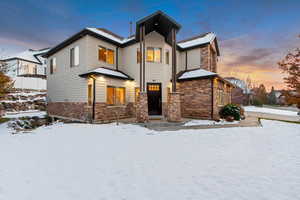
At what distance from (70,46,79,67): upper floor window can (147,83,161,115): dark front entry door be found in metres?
6.63

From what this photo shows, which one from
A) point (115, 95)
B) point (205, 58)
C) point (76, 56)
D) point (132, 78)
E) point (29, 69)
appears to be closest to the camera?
point (115, 95)

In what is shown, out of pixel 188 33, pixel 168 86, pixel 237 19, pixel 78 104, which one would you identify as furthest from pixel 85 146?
pixel 188 33

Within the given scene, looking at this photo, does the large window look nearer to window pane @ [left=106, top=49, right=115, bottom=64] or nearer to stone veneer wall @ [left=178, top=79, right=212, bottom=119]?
stone veneer wall @ [left=178, top=79, right=212, bottom=119]

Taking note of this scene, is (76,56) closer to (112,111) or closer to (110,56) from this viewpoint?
(110,56)

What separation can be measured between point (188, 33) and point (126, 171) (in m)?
29.4

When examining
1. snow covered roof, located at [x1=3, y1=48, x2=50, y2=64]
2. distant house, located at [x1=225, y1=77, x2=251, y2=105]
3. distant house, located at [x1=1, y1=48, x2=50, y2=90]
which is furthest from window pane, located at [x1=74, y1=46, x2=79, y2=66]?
distant house, located at [x1=225, y1=77, x2=251, y2=105]

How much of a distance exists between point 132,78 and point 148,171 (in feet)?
30.8

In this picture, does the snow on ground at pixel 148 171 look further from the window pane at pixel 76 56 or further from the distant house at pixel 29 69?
the distant house at pixel 29 69

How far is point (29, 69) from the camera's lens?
25.6 metres

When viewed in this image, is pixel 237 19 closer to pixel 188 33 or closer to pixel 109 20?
pixel 188 33

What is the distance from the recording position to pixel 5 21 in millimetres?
14922

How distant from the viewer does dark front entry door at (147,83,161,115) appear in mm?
11133

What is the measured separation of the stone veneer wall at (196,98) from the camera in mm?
10672

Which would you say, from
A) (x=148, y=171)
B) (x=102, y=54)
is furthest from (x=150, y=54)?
(x=148, y=171)
